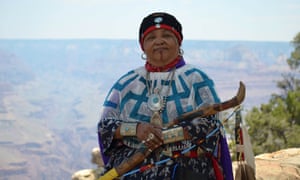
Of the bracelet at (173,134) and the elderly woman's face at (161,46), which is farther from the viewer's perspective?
the elderly woman's face at (161,46)

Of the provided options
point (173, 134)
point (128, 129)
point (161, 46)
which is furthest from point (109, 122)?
point (161, 46)

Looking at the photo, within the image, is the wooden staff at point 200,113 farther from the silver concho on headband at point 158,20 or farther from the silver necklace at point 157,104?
the silver concho on headband at point 158,20

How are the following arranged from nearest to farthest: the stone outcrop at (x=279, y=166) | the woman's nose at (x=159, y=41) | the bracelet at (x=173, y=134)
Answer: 1. the bracelet at (x=173, y=134)
2. the woman's nose at (x=159, y=41)
3. the stone outcrop at (x=279, y=166)

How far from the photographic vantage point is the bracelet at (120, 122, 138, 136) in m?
3.41

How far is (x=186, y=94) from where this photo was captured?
11.3 ft

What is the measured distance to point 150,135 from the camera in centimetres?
334

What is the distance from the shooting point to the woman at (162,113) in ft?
11.1

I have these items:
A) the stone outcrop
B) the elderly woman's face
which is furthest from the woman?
the stone outcrop

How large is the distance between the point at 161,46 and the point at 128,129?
51 cm

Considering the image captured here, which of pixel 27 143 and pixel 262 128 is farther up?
pixel 27 143

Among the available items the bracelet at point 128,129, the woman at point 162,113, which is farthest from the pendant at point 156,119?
the bracelet at point 128,129

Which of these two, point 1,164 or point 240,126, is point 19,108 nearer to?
point 1,164

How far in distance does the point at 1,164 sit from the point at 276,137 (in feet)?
244

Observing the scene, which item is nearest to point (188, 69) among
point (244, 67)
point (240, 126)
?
point (240, 126)
